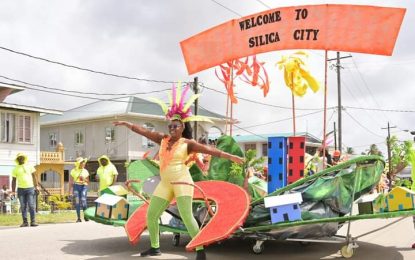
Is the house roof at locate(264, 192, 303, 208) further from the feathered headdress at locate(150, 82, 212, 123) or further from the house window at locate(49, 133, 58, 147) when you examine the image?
the house window at locate(49, 133, 58, 147)

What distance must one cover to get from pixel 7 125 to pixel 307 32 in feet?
71.8

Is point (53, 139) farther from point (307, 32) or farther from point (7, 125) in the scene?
point (307, 32)

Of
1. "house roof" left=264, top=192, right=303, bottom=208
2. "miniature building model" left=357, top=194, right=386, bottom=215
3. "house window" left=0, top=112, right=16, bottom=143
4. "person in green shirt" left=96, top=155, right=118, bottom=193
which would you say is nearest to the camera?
"house roof" left=264, top=192, right=303, bottom=208

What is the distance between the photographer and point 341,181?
6.88m

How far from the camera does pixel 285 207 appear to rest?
652 cm

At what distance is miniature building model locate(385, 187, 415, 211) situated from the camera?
6.71 meters

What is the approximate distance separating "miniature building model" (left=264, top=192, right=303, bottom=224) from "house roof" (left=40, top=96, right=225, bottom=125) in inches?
1168

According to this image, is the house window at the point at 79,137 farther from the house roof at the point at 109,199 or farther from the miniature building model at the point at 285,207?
the miniature building model at the point at 285,207

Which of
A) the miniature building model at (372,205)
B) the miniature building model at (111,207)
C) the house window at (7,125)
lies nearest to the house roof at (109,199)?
the miniature building model at (111,207)

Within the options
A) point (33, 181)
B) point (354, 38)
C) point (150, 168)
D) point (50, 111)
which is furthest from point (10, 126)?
point (354, 38)

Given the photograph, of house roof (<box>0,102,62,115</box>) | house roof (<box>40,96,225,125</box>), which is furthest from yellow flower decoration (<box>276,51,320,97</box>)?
house roof (<box>40,96,225,125</box>)

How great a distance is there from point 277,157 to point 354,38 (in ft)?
6.69

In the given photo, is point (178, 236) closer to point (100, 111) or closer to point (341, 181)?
point (341, 181)

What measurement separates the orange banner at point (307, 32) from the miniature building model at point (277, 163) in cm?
152
